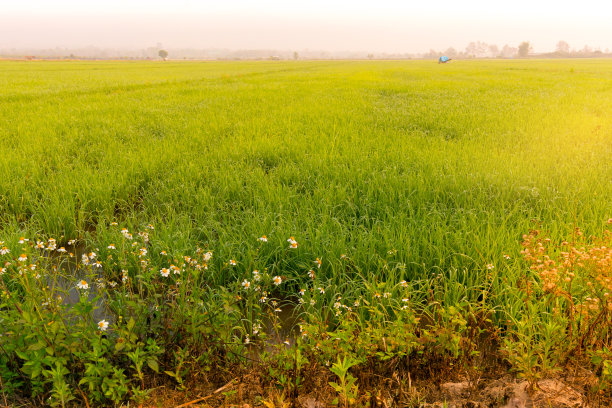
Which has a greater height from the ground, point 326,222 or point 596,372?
point 326,222

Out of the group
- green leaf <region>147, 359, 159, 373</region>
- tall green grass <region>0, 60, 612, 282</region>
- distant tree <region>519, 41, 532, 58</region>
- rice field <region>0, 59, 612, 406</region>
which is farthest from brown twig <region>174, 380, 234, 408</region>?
distant tree <region>519, 41, 532, 58</region>

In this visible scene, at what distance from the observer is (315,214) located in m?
4.05

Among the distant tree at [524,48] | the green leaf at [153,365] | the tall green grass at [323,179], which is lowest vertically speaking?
the green leaf at [153,365]

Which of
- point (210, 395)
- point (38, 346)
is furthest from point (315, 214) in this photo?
point (38, 346)

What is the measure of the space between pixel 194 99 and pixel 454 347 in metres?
12.9

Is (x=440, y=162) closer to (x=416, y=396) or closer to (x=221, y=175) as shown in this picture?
(x=221, y=175)

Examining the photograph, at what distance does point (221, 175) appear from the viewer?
202 inches

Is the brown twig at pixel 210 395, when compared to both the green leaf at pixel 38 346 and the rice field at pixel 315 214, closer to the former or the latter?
the rice field at pixel 315 214

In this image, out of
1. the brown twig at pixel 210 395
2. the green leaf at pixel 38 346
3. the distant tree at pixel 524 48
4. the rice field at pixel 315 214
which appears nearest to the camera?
the green leaf at pixel 38 346

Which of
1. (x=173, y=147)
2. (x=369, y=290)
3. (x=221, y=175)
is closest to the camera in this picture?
(x=369, y=290)

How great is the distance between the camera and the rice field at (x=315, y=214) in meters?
2.36

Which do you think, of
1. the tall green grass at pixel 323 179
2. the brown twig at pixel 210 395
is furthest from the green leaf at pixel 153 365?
the tall green grass at pixel 323 179

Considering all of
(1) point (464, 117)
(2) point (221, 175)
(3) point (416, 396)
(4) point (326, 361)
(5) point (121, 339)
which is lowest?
(3) point (416, 396)

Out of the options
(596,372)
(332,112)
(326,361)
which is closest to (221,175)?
(326,361)
